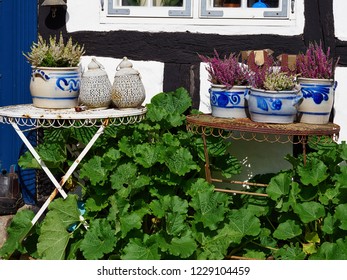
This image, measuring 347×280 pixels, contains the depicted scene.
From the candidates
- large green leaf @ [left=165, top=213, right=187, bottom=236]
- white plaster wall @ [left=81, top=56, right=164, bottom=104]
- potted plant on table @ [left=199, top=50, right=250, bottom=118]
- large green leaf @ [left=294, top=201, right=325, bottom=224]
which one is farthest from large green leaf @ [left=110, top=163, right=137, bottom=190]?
large green leaf @ [left=294, top=201, right=325, bottom=224]

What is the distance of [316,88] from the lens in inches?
191

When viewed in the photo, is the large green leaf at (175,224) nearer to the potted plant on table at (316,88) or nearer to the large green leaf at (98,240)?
the large green leaf at (98,240)

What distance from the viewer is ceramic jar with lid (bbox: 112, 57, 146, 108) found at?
511 cm

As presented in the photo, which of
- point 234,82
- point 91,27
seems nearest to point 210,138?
point 234,82

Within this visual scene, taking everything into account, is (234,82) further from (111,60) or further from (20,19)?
(20,19)

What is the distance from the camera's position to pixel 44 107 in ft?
16.8

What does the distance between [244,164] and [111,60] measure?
124cm

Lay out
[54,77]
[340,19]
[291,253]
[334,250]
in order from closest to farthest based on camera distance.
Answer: [334,250] → [291,253] → [54,77] → [340,19]

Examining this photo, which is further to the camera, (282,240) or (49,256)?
(282,240)

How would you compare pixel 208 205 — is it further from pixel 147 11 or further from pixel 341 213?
pixel 147 11

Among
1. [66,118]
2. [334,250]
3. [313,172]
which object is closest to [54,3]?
[66,118]

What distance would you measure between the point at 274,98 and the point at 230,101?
0.35 metres

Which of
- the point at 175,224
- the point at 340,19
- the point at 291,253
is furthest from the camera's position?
the point at 340,19

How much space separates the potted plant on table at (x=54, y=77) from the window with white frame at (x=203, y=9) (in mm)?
601
